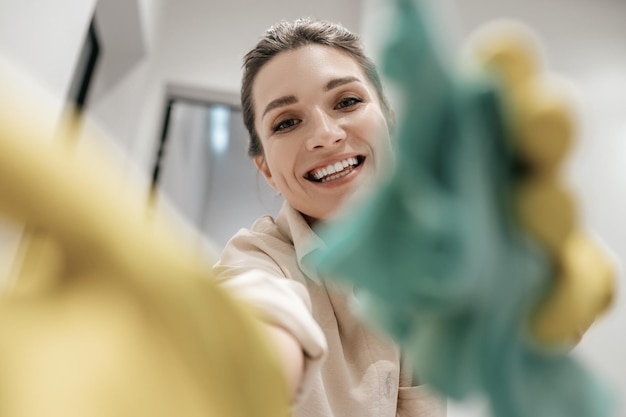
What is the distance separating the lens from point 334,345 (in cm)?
60

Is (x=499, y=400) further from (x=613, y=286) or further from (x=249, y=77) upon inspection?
(x=249, y=77)

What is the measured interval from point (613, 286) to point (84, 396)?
0.57ft

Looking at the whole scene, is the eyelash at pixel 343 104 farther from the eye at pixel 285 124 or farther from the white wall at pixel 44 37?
the white wall at pixel 44 37

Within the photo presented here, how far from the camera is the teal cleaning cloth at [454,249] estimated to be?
15 cm

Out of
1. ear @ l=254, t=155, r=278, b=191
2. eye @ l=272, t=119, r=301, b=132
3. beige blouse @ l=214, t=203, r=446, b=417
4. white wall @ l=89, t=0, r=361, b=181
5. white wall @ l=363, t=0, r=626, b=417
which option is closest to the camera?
beige blouse @ l=214, t=203, r=446, b=417

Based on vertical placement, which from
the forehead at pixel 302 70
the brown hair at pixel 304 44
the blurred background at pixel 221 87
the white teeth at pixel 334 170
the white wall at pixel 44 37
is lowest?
the white teeth at pixel 334 170

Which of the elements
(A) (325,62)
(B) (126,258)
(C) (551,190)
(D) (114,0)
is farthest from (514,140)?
(D) (114,0)

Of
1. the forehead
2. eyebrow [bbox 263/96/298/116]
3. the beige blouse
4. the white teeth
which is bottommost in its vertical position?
the beige blouse

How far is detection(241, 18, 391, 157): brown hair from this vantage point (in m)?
0.70

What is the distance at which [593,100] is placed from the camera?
2.07 meters

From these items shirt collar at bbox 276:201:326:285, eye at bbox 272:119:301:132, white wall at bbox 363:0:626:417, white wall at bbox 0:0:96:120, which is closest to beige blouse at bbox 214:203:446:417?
shirt collar at bbox 276:201:326:285

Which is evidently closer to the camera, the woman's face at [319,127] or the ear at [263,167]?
the woman's face at [319,127]

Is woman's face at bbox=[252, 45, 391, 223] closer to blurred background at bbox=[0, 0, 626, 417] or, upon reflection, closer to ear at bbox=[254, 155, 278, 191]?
ear at bbox=[254, 155, 278, 191]

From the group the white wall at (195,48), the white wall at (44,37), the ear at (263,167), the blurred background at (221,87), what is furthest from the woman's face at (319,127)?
the white wall at (195,48)
